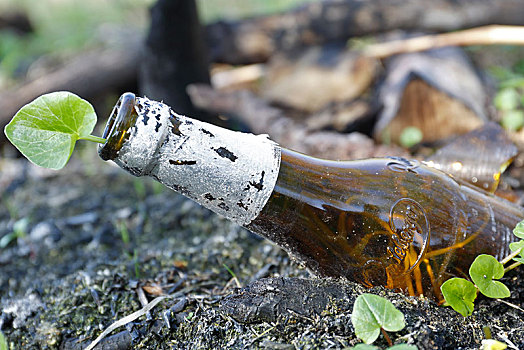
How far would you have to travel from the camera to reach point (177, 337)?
1333 mm

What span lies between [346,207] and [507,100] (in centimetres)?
188

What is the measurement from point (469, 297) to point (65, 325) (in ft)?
3.71

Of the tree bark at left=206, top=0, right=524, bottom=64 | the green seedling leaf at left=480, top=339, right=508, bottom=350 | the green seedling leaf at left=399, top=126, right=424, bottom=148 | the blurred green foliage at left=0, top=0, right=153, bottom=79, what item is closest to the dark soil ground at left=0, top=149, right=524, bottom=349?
the green seedling leaf at left=480, top=339, right=508, bottom=350

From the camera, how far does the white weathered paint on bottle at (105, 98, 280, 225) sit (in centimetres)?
111

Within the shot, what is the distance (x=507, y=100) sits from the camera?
2.73 meters

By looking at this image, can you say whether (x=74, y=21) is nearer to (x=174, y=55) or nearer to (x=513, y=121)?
(x=174, y=55)

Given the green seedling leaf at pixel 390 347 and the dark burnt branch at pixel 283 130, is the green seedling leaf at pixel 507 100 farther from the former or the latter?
the green seedling leaf at pixel 390 347

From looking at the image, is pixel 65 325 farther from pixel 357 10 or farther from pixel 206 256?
pixel 357 10

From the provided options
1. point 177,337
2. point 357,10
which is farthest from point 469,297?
point 357,10

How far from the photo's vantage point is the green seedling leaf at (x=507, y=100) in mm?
2723

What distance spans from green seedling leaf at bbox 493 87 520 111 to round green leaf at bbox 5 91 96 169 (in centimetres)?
233

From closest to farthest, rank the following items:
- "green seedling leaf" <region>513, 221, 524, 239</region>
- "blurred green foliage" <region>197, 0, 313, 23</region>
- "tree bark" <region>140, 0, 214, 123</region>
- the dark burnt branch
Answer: "green seedling leaf" <region>513, 221, 524, 239</region> < the dark burnt branch < "tree bark" <region>140, 0, 214, 123</region> < "blurred green foliage" <region>197, 0, 313, 23</region>

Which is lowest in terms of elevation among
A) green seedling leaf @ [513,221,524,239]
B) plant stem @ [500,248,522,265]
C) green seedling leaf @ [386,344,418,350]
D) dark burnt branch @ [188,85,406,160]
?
dark burnt branch @ [188,85,406,160]

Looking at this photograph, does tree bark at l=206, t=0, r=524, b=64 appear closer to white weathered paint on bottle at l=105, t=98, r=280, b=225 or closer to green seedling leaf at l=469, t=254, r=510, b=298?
white weathered paint on bottle at l=105, t=98, r=280, b=225
